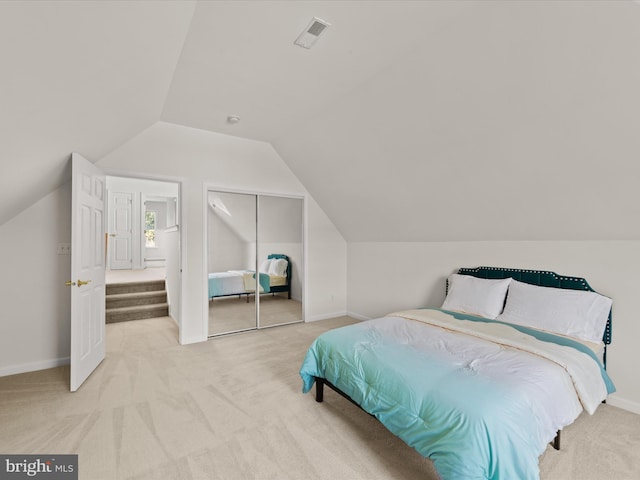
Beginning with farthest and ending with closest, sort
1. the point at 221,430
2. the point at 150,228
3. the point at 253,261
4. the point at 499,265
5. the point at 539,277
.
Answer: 1. the point at 150,228
2. the point at 253,261
3. the point at 499,265
4. the point at 539,277
5. the point at 221,430

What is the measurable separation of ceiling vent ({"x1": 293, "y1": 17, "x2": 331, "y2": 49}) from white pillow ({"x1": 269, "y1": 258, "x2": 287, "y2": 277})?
3132 millimetres

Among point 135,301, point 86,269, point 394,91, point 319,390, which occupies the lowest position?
point 319,390

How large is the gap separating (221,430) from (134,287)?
4.27 metres

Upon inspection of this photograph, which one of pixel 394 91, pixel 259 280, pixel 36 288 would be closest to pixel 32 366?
pixel 36 288

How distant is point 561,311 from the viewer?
2551 mm

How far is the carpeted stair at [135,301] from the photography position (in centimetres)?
487

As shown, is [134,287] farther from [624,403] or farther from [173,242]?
[624,403]

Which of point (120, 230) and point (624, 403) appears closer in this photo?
point (624, 403)

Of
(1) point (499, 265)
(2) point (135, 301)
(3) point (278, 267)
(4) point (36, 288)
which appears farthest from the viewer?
(2) point (135, 301)

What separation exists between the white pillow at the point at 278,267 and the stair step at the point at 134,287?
245 cm

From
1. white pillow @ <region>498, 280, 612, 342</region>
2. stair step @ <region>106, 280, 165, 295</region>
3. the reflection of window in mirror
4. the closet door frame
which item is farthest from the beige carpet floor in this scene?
the reflection of window in mirror

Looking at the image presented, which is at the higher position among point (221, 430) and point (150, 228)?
point (150, 228)

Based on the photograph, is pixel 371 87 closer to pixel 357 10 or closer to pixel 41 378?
pixel 357 10

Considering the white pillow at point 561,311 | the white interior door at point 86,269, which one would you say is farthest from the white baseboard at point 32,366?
the white pillow at point 561,311
